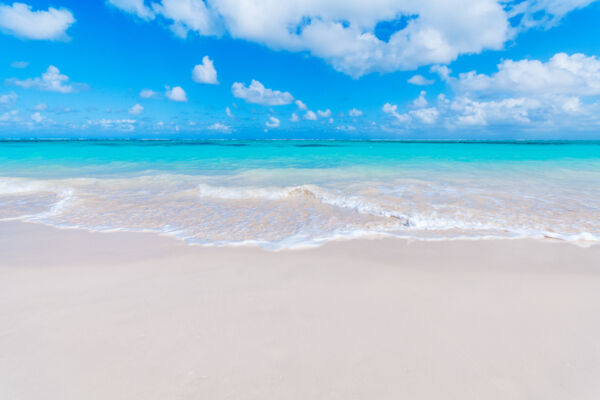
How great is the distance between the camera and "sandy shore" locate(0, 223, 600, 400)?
2.00 m

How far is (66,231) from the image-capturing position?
5.27m

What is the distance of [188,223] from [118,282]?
245 cm

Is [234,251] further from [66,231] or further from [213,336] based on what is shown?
[66,231]

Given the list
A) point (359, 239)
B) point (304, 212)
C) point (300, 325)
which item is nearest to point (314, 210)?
point (304, 212)

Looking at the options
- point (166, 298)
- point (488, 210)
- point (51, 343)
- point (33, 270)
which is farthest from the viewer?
point (488, 210)

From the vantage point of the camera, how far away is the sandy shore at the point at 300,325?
200 centimetres

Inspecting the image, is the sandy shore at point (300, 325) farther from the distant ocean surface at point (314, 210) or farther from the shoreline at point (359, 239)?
the distant ocean surface at point (314, 210)

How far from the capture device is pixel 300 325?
102 inches

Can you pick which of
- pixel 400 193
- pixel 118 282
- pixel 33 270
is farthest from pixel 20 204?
pixel 400 193

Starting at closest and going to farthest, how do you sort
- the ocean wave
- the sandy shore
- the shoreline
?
1. the sandy shore
2. the shoreline
3. the ocean wave

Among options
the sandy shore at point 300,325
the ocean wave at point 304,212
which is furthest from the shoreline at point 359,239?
the sandy shore at point 300,325

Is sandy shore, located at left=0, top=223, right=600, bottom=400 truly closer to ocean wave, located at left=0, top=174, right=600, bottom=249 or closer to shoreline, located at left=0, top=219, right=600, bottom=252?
shoreline, located at left=0, top=219, right=600, bottom=252

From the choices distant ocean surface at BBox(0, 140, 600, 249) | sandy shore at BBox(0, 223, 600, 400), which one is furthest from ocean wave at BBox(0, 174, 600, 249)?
sandy shore at BBox(0, 223, 600, 400)

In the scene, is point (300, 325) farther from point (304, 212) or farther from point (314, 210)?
point (314, 210)
